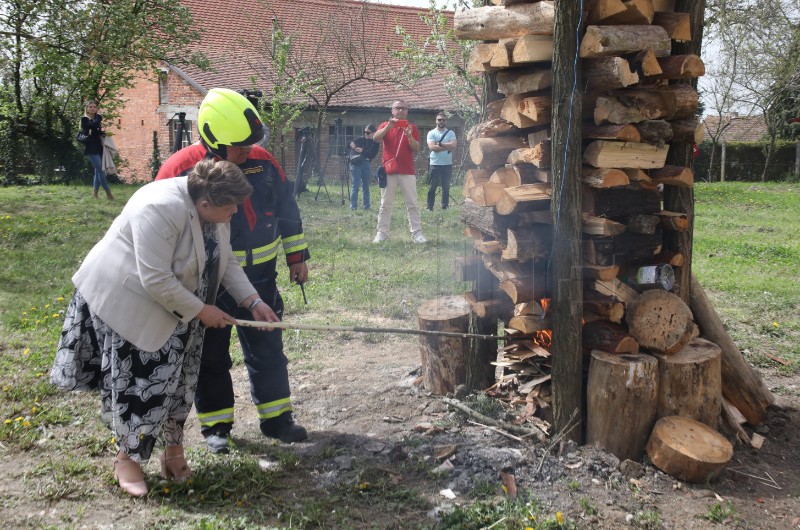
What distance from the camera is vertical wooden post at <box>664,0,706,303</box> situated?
14.5 ft

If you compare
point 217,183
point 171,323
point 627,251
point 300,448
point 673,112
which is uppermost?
point 673,112

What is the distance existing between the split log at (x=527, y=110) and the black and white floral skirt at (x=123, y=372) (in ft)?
6.93

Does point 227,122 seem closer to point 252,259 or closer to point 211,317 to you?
point 252,259

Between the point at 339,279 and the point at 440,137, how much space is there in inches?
215

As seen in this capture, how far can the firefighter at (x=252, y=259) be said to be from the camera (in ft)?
13.3

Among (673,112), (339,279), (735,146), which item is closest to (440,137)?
(339,279)

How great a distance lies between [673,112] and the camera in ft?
13.7

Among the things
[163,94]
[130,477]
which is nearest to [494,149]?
[130,477]

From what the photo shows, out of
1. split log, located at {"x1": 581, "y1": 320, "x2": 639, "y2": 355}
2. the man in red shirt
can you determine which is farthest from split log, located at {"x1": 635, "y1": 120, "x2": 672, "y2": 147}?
the man in red shirt

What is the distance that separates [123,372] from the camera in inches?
141

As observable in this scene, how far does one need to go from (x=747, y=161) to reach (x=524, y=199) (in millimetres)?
27131

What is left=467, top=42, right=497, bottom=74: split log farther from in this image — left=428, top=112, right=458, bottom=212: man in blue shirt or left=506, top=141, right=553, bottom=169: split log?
left=428, top=112, right=458, bottom=212: man in blue shirt

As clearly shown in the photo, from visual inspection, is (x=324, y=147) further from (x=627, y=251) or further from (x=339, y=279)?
(x=627, y=251)

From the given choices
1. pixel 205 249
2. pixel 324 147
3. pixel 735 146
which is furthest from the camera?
pixel 735 146
